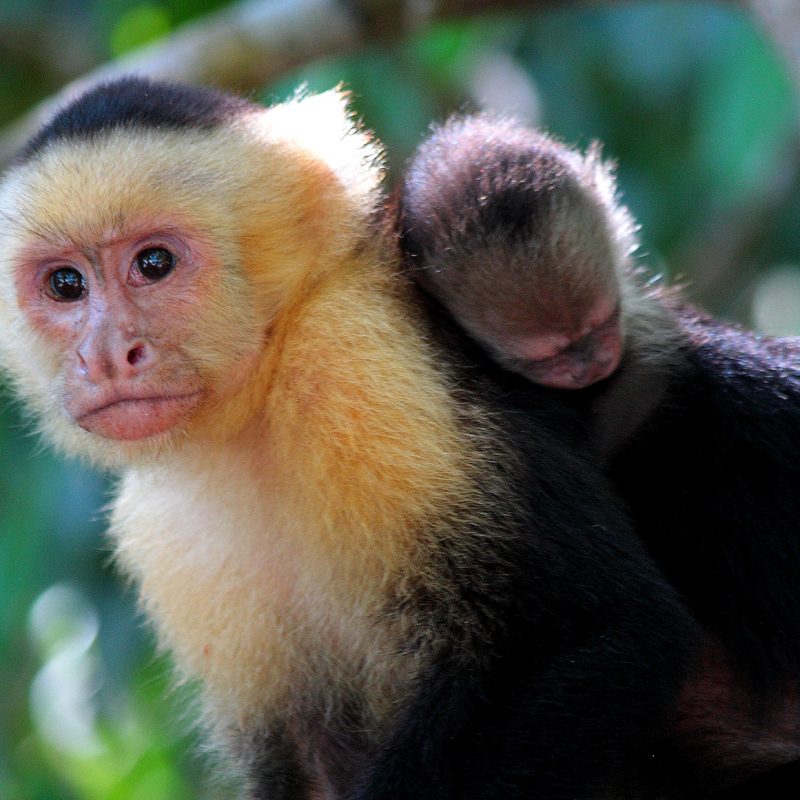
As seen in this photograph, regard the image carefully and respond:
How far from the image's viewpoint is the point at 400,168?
166 inches

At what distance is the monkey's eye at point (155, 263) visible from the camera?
3.17 metres

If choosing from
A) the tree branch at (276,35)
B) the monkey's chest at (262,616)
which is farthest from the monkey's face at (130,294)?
the tree branch at (276,35)

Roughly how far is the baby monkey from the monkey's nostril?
26.5 inches

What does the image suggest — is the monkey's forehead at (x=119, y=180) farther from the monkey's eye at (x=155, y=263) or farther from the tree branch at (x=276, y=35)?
the tree branch at (x=276, y=35)

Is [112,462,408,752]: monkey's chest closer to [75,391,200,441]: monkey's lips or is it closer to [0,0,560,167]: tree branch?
[75,391,200,441]: monkey's lips

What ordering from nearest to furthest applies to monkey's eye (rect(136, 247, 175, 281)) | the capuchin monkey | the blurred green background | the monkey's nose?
the capuchin monkey < the monkey's nose < monkey's eye (rect(136, 247, 175, 281)) < the blurred green background

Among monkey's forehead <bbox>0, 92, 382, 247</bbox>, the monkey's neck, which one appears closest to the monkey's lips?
monkey's forehead <bbox>0, 92, 382, 247</bbox>

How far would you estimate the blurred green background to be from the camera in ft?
16.5

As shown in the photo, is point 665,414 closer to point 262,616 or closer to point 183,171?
point 262,616

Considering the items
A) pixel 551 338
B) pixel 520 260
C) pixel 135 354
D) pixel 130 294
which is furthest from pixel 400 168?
pixel 135 354

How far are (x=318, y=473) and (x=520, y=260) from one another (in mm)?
699

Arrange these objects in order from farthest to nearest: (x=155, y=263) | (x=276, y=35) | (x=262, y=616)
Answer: (x=276, y=35)
(x=262, y=616)
(x=155, y=263)

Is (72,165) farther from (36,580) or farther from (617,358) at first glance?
(36,580)

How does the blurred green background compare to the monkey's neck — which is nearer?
the monkey's neck
